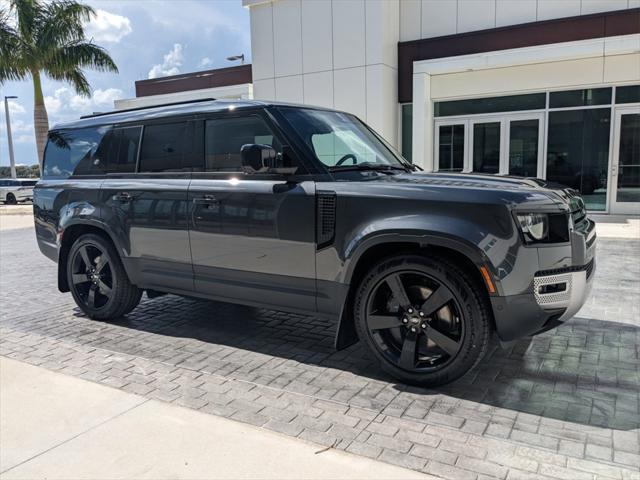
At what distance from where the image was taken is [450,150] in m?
14.9

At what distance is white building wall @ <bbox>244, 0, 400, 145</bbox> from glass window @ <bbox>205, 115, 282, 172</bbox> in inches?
400

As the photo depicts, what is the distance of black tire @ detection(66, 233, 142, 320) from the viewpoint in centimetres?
523

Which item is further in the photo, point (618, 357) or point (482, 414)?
point (618, 357)

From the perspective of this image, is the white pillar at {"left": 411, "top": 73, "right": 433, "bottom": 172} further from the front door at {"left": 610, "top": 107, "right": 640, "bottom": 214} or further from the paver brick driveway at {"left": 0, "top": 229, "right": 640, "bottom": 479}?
the paver brick driveway at {"left": 0, "top": 229, "right": 640, "bottom": 479}

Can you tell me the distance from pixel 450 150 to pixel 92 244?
37.8 ft

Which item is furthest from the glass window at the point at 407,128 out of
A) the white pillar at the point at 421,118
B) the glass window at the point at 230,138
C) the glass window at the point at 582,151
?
the glass window at the point at 230,138

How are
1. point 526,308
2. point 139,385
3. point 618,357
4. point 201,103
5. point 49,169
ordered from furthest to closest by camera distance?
point 49,169 → point 201,103 → point 618,357 → point 139,385 → point 526,308

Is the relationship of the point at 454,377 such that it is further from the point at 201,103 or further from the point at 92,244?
the point at 92,244

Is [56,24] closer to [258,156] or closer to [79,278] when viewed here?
[79,278]

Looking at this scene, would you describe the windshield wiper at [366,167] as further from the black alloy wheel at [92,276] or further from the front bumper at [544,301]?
the black alloy wheel at [92,276]

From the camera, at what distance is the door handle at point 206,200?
4333 millimetres

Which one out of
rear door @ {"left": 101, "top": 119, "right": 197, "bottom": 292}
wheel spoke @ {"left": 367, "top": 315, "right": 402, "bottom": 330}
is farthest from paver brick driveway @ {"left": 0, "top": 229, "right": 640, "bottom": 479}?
rear door @ {"left": 101, "top": 119, "right": 197, "bottom": 292}

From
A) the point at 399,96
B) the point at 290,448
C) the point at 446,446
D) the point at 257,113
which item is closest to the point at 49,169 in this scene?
the point at 257,113

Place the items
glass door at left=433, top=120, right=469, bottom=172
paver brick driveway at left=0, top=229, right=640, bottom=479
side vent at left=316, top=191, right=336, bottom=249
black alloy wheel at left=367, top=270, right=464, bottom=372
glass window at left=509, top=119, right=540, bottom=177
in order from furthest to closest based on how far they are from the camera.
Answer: glass door at left=433, top=120, right=469, bottom=172, glass window at left=509, top=119, right=540, bottom=177, side vent at left=316, top=191, right=336, bottom=249, black alloy wheel at left=367, top=270, right=464, bottom=372, paver brick driveway at left=0, top=229, right=640, bottom=479
